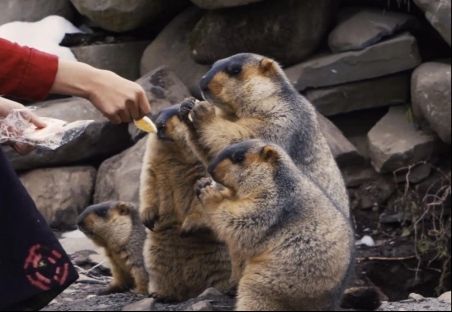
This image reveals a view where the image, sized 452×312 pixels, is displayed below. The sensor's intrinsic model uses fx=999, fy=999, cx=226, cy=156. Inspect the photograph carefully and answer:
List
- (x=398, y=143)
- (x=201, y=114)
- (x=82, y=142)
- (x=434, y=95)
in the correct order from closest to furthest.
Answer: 1. (x=201, y=114)
2. (x=434, y=95)
3. (x=398, y=143)
4. (x=82, y=142)

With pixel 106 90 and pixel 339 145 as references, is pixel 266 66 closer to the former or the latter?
pixel 106 90

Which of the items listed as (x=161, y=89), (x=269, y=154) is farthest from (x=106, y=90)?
(x=161, y=89)

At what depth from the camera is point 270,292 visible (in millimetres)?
2928

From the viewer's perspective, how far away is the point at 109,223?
464cm

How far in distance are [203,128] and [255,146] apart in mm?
518

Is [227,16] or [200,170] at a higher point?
[200,170]

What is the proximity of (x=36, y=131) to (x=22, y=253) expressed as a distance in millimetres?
352

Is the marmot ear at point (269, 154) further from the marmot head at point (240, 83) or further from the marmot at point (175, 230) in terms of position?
the marmot head at point (240, 83)

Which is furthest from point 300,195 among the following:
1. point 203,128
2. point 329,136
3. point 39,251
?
point 329,136

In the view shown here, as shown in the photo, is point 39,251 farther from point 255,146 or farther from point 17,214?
point 255,146

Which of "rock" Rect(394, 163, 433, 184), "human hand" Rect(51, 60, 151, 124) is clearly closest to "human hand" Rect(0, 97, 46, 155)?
"human hand" Rect(51, 60, 151, 124)

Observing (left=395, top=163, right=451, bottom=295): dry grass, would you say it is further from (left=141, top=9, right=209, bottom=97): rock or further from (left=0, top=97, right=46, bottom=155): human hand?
(left=0, top=97, right=46, bottom=155): human hand

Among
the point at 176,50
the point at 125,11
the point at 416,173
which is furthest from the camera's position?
the point at 176,50

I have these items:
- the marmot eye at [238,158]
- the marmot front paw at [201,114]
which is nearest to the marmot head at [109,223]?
the marmot front paw at [201,114]
